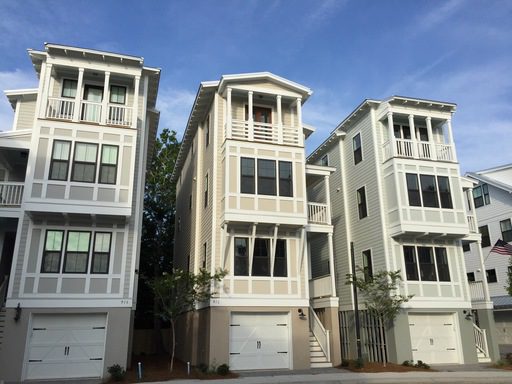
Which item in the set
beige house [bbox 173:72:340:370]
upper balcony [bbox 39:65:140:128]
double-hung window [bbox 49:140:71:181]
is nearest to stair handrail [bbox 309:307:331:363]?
beige house [bbox 173:72:340:370]

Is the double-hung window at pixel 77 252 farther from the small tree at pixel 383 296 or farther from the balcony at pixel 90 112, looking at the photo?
the small tree at pixel 383 296

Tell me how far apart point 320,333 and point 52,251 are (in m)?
11.7

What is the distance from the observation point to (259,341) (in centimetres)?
1802

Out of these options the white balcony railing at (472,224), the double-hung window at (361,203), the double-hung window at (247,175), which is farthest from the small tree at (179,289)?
the white balcony railing at (472,224)

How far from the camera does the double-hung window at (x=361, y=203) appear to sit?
23.3 meters

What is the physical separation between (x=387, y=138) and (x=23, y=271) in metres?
17.7

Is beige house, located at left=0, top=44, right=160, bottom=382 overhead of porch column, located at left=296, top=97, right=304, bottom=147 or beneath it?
beneath

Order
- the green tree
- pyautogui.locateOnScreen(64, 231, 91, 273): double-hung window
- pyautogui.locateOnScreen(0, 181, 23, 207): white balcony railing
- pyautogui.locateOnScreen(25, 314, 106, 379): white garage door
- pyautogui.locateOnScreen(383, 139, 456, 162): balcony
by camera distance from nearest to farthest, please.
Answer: pyautogui.locateOnScreen(25, 314, 106, 379): white garage door < pyautogui.locateOnScreen(64, 231, 91, 273): double-hung window < pyautogui.locateOnScreen(0, 181, 23, 207): white balcony railing < pyautogui.locateOnScreen(383, 139, 456, 162): balcony < the green tree

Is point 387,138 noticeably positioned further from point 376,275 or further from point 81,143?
point 81,143

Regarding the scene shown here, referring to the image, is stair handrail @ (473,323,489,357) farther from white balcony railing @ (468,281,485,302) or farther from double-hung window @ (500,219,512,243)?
double-hung window @ (500,219,512,243)

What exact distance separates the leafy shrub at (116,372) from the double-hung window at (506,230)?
28.6 metres

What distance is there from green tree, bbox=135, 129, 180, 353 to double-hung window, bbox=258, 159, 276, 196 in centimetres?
1443

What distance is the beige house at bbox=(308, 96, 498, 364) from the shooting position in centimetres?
2009

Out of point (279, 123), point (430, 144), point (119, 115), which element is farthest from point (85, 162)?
point (430, 144)
